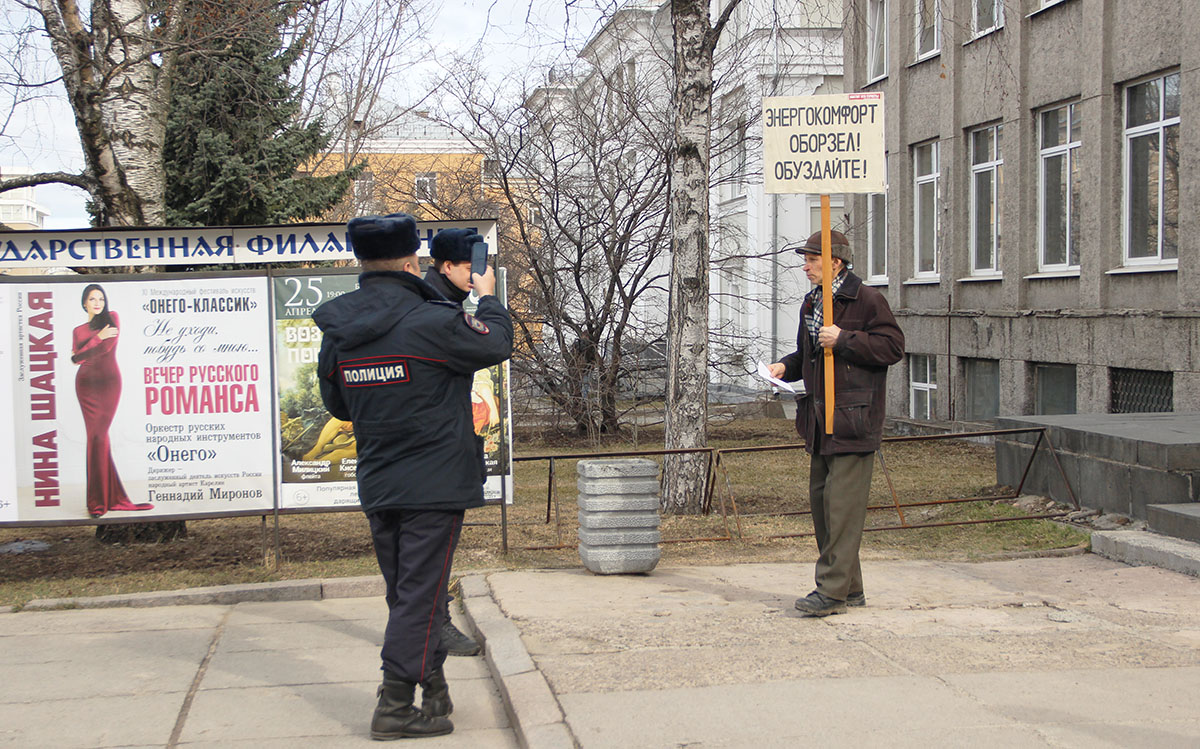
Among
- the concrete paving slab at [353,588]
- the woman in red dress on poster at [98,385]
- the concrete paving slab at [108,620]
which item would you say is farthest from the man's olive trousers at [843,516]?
the woman in red dress on poster at [98,385]

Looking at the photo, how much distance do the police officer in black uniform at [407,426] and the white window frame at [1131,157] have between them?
1148 cm

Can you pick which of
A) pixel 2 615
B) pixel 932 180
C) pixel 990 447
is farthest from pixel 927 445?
pixel 2 615

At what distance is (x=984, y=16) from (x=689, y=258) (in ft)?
35.2

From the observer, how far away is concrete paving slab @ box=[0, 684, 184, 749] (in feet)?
15.7

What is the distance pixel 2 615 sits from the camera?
729 cm

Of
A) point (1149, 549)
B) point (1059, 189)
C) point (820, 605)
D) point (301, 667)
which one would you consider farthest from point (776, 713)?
point (1059, 189)

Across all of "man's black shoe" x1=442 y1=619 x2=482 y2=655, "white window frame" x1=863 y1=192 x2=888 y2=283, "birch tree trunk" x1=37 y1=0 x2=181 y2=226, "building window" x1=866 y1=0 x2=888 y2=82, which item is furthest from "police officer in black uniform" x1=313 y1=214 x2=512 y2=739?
"building window" x1=866 y1=0 x2=888 y2=82

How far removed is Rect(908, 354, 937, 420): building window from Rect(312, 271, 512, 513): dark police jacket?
16.3m

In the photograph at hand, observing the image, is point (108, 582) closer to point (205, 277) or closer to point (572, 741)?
point (205, 277)

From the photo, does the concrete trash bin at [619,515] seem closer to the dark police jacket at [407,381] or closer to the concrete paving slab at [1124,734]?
the dark police jacket at [407,381]

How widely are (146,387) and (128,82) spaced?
3.03 metres

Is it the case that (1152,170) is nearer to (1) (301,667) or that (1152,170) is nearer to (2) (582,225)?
(2) (582,225)

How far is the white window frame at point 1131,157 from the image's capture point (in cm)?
1376

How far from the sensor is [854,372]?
6.17 metres
